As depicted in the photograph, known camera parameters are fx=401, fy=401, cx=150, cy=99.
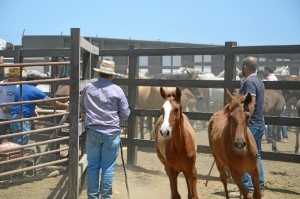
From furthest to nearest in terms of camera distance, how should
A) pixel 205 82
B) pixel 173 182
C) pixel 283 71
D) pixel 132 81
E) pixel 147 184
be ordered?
pixel 283 71 → pixel 132 81 → pixel 205 82 → pixel 147 184 → pixel 173 182

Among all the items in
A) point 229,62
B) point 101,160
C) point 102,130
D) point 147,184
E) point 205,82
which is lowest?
point 147,184

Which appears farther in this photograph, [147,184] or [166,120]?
[147,184]

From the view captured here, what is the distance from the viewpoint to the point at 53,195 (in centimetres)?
631

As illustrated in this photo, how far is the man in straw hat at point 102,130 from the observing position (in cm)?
505

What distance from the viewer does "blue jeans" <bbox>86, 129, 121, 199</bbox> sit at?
5055 mm

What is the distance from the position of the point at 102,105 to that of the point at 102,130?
0.32 m

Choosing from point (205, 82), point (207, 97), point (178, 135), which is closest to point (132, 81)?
point (205, 82)

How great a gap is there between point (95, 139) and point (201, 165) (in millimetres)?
4437

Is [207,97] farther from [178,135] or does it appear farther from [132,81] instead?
[178,135]

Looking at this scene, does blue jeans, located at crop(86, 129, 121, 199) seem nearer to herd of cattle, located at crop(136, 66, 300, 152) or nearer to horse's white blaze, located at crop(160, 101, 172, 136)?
horse's white blaze, located at crop(160, 101, 172, 136)

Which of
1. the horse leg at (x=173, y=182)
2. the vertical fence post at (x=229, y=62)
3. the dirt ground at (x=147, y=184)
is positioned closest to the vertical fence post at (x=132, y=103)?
the dirt ground at (x=147, y=184)

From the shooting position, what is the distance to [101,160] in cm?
515

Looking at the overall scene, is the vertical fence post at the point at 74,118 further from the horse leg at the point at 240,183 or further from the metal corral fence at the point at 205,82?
the metal corral fence at the point at 205,82

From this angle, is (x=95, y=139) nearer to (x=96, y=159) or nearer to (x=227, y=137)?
(x=96, y=159)
